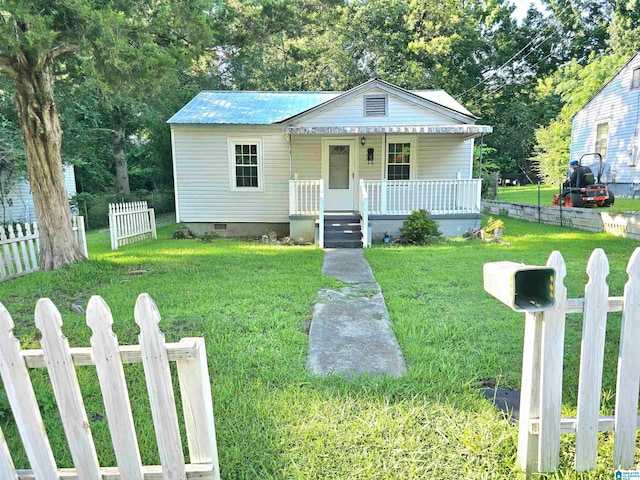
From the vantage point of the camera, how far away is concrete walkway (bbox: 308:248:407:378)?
3039 mm

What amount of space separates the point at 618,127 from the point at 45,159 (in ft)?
66.6

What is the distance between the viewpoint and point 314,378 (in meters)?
2.84

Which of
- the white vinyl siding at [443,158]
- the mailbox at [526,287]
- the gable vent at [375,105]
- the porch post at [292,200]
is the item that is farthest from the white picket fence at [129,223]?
the mailbox at [526,287]

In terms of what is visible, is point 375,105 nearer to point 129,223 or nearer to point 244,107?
point 244,107

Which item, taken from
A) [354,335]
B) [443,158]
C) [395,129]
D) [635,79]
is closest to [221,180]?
[395,129]

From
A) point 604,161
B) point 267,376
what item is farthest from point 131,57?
point 604,161

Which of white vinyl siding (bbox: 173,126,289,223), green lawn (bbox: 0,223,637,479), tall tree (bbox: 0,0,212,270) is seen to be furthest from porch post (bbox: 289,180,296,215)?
tall tree (bbox: 0,0,212,270)

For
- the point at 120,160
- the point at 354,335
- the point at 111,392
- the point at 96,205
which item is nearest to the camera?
the point at 111,392

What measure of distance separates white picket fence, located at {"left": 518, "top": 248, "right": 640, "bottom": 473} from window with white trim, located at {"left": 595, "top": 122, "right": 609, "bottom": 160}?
19.8 metres

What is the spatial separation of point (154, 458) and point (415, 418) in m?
1.52

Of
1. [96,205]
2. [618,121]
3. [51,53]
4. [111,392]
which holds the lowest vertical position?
[111,392]

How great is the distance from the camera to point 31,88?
20.3 feet

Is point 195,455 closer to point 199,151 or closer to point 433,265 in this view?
point 433,265

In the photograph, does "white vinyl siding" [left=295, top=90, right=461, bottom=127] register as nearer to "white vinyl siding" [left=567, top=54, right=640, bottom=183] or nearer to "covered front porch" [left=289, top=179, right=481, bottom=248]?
"covered front porch" [left=289, top=179, right=481, bottom=248]
